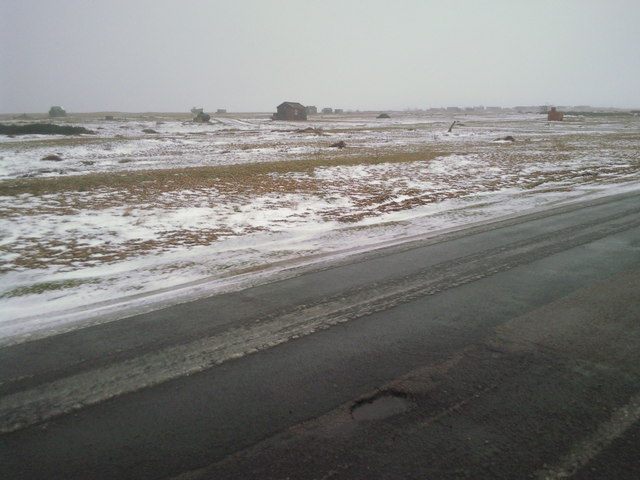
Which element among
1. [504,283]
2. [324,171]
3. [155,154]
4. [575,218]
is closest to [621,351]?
[504,283]

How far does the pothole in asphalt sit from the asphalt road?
14 mm

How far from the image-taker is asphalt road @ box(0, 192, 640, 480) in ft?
8.35

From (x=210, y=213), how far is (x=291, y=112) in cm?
7724

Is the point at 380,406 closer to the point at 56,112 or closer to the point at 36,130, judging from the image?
the point at 36,130

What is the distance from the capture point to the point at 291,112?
83312mm

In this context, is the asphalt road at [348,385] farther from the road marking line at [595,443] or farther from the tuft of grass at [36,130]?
the tuft of grass at [36,130]

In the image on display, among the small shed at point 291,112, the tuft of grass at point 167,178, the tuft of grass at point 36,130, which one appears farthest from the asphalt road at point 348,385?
the small shed at point 291,112

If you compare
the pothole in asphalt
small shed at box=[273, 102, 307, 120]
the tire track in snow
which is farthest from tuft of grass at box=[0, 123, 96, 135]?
small shed at box=[273, 102, 307, 120]

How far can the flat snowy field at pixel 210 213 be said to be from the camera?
5855 mm

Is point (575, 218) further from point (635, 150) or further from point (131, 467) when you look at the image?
point (635, 150)

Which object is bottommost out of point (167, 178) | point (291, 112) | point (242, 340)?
point (242, 340)

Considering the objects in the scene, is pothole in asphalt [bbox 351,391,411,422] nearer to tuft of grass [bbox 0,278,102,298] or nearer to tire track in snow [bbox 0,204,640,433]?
tire track in snow [bbox 0,204,640,433]

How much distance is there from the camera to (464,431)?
108 inches

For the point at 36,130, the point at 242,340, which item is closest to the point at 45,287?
the point at 242,340
